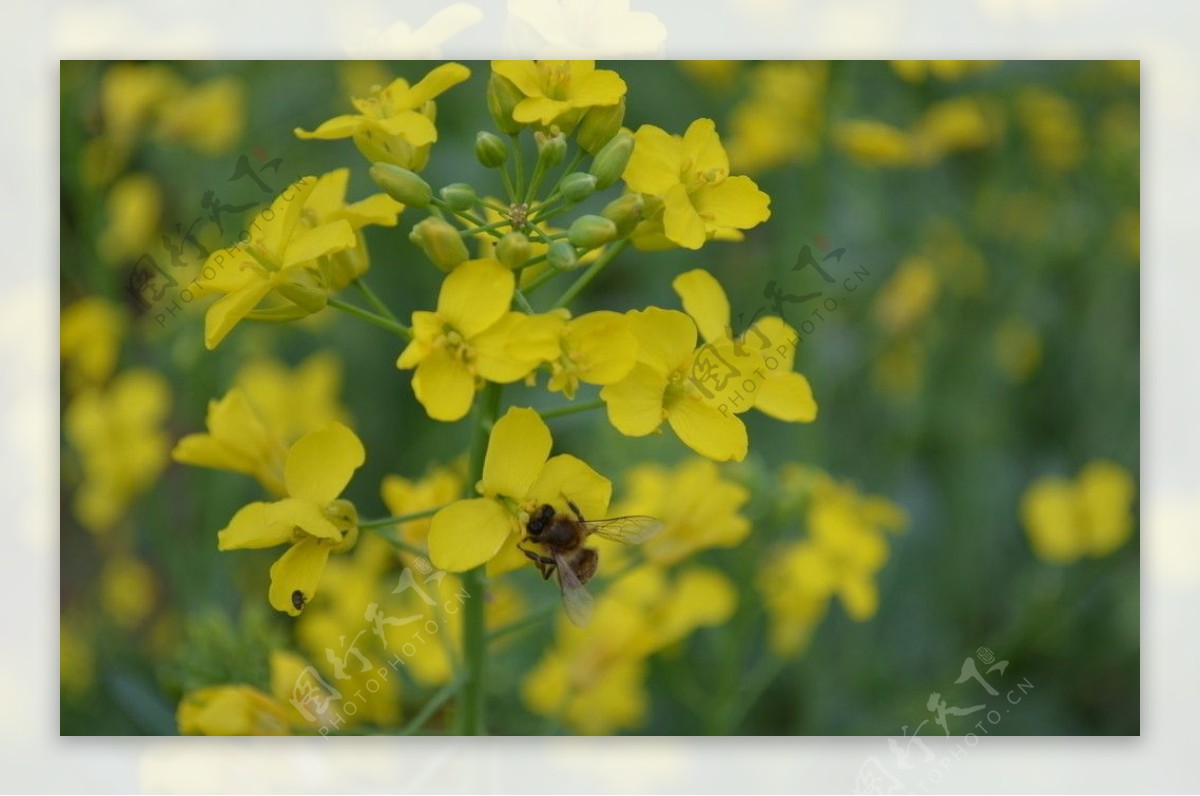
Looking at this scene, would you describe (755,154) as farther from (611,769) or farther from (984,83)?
(611,769)

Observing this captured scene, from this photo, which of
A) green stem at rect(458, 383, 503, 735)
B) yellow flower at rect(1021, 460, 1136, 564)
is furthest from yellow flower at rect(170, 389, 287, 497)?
yellow flower at rect(1021, 460, 1136, 564)

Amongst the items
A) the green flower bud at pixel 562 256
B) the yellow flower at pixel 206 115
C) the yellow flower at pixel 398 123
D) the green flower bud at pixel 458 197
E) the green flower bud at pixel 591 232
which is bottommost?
the green flower bud at pixel 562 256

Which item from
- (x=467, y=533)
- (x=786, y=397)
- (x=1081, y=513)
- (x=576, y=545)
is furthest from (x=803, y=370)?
(x=467, y=533)

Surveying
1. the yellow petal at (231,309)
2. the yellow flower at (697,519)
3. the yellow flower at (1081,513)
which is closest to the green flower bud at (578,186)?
the yellow petal at (231,309)

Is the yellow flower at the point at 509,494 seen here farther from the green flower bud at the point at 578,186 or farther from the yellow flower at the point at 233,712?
the yellow flower at the point at 233,712

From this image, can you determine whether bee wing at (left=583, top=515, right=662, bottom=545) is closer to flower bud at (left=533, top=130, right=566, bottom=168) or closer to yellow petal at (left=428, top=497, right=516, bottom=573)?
yellow petal at (left=428, top=497, right=516, bottom=573)

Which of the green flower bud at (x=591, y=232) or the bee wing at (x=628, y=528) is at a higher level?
the green flower bud at (x=591, y=232)
